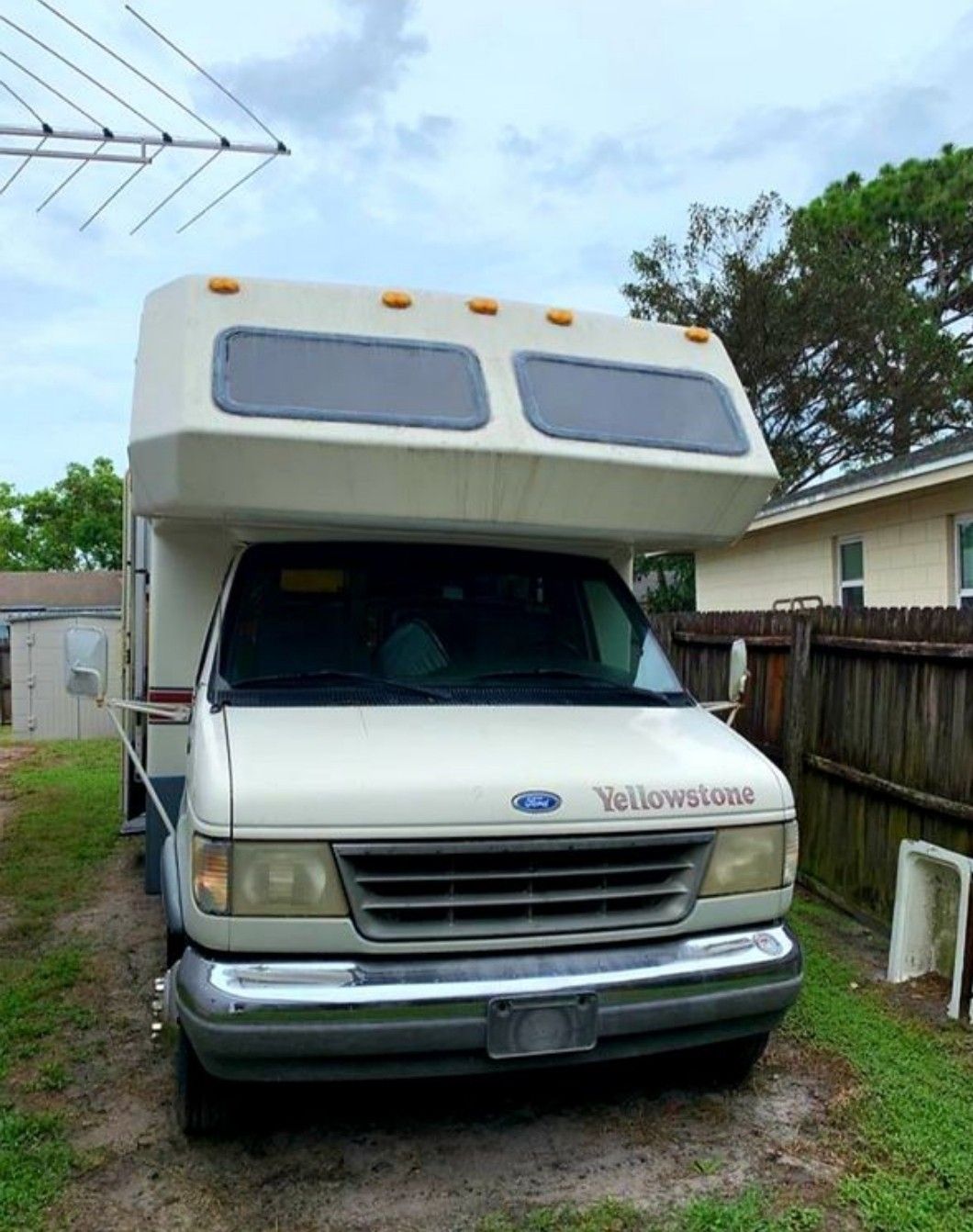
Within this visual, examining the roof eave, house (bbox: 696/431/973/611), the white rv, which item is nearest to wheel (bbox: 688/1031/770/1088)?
the white rv

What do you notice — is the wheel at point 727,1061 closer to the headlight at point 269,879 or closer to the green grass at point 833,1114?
the green grass at point 833,1114

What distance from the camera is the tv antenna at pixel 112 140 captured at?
21.2 ft

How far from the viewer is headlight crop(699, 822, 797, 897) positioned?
3430mm

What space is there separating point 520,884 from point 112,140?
234 inches

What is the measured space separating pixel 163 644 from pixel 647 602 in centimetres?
1697

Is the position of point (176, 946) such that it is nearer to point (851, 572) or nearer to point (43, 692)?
point (851, 572)

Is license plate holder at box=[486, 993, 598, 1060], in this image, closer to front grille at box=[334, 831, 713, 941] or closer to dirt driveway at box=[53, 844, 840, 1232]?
front grille at box=[334, 831, 713, 941]

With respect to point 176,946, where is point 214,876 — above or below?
above

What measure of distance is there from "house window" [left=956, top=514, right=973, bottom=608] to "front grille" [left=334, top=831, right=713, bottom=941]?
7.38 m

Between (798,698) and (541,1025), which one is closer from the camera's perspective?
(541,1025)

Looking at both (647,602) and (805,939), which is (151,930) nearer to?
(805,939)

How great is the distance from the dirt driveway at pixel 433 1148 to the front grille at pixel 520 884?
804mm

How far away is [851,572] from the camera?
12.0 m

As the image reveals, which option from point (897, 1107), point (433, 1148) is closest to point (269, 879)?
point (433, 1148)
